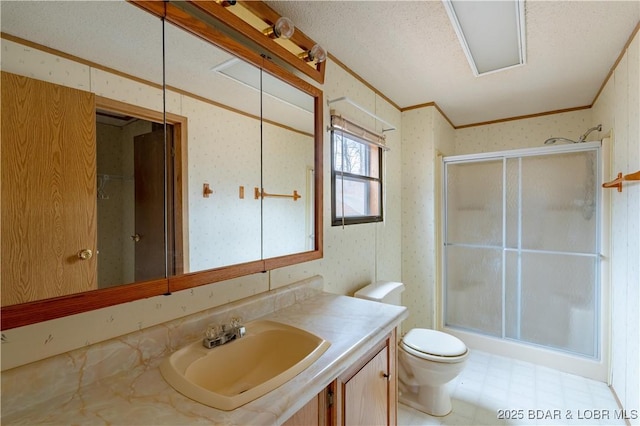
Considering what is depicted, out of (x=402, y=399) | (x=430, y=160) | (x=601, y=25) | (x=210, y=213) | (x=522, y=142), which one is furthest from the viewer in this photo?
(x=522, y=142)

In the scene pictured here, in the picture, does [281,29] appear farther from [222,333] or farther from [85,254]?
[222,333]

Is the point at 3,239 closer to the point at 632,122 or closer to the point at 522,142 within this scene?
the point at 632,122

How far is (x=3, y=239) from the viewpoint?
0.67 metres

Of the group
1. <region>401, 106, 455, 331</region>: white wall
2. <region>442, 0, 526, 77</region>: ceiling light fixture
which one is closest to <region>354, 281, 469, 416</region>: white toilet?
<region>401, 106, 455, 331</region>: white wall

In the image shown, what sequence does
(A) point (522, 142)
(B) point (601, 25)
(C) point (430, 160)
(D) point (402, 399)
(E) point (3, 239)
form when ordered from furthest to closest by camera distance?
(A) point (522, 142)
(C) point (430, 160)
(D) point (402, 399)
(B) point (601, 25)
(E) point (3, 239)

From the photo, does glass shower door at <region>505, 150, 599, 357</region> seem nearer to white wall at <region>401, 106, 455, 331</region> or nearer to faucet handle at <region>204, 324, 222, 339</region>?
white wall at <region>401, 106, 455, 331</region>

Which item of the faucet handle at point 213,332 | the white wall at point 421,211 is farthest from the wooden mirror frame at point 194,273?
the white wall at point 421,211

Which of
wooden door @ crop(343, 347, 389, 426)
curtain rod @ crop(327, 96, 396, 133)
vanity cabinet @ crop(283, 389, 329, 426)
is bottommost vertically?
wooden door @ crop(343, 347, 389, 426)

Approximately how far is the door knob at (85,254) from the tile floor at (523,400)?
6.19ft

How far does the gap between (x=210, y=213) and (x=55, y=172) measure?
0.48 meters

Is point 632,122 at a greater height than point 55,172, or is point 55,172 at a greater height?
point 632,122

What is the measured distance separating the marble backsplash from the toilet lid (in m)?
1.15

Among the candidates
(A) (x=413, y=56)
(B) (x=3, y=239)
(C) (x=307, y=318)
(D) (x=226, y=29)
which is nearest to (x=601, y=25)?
(A) (x=413, y=56)

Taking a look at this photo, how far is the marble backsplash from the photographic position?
2.23 feet
